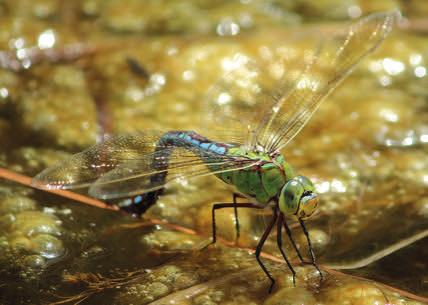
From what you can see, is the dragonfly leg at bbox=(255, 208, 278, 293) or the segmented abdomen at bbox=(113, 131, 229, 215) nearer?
the dragonfly leg at bbox=(255, 208, 278, 293)

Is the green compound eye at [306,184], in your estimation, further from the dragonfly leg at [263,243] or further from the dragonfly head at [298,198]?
the dragonfly leg at [263,243]

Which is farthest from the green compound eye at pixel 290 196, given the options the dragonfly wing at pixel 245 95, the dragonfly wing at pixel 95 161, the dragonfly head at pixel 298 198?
the dragonfly wing at pixel 95 161

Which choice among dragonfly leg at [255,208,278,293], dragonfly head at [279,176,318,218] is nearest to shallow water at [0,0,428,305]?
dragonfly leg at [255,208,278,293]

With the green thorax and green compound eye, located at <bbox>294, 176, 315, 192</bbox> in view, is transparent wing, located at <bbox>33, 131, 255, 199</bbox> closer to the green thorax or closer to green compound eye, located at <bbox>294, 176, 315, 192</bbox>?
the green thorax

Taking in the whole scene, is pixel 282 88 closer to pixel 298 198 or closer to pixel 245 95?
pixel 245 95

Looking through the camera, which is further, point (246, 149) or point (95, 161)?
point (246, 149)

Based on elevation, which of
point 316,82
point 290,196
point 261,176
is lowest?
point 290,196

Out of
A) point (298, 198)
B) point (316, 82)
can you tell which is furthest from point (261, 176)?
point (316, 82)
